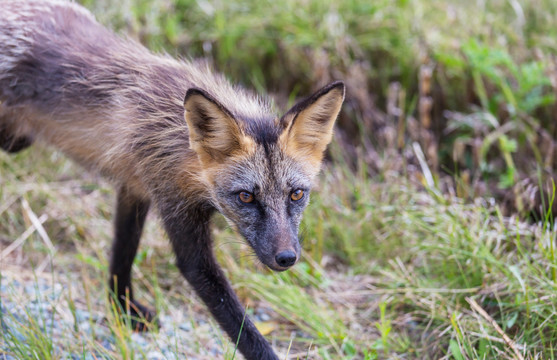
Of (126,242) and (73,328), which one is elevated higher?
(126,242)

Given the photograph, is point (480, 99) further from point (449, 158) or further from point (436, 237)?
point (436, 237)

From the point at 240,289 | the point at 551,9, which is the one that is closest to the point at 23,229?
the point at 240,289

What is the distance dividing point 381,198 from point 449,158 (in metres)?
1.50

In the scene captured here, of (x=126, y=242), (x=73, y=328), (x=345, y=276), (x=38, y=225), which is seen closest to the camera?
(x=73, y=328)

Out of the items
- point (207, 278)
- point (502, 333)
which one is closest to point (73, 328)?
point (207, 278)

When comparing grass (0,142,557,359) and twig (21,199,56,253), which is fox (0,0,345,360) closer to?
grass (0,142,557,359)

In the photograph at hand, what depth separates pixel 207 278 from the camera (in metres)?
3.76

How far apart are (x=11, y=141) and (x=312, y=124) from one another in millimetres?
2539

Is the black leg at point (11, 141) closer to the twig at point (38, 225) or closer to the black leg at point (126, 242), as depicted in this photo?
the twig at point (38, 225)

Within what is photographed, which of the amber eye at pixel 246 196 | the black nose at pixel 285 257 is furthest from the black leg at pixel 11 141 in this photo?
the black nose at pixel 285 257

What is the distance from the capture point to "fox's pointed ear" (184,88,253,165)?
3426 mm

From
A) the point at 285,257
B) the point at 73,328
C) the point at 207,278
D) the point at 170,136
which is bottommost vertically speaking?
the point at 73,328

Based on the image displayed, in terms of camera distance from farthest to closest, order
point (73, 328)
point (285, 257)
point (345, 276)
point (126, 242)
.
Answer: point (345, 276), point (126, 242), point (73, 328), point (285, 257)

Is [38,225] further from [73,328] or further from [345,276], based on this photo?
[345,276]
